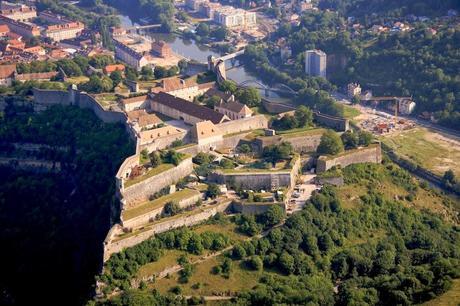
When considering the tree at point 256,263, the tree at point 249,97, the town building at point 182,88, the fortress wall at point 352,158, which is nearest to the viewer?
the tree at point 256,263

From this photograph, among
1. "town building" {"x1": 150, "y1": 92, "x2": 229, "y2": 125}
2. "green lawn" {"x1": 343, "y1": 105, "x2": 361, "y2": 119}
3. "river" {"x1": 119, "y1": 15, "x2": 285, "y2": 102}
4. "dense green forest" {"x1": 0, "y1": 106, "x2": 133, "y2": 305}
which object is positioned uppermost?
"town building" {"x1": 150, "y1": 92, "x2": 229, "y2": 125}

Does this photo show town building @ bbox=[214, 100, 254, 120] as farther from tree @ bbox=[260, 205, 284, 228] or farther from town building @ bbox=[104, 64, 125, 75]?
town building @ bbox=[104, 64, 125, 75]

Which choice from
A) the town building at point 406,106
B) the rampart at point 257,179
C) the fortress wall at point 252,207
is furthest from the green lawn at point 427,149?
the fortress wall at point 252,207

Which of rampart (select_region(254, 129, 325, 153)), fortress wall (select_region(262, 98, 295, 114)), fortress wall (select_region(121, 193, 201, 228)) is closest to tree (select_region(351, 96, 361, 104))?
fortress wall (select_region(262, 98, 295, 114))

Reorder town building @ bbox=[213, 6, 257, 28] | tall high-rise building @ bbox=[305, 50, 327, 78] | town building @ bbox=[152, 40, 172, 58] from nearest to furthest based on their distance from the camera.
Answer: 1. tall high-rise building @ bbox=[305, 50, 327, 78]
2. town building @ bbox=[152, 40, 172, 58]
3. town building @ bbox=[213, 6, 257, 28]

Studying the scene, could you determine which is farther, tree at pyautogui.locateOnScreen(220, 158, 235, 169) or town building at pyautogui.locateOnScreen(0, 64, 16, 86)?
town building at pyautogui.locateOnScreen(0, 64, 16, 86)

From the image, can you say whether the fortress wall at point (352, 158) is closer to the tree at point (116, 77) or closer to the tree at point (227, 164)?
the tree at point (227, 164)

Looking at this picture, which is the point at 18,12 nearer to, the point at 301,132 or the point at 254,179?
the point at 301,132
